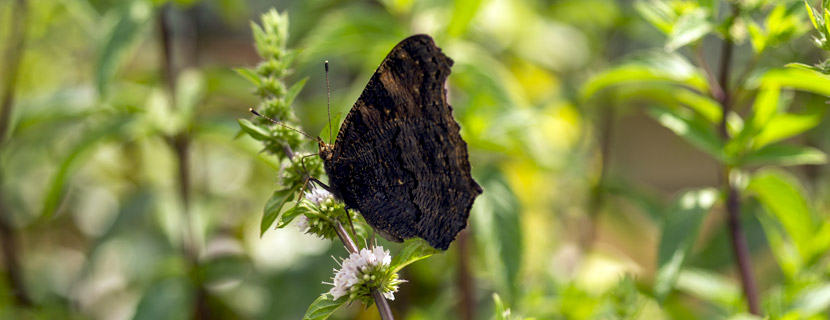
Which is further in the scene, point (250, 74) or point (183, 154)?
point (183, 154)

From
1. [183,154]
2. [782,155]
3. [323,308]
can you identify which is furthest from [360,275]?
[183,154]

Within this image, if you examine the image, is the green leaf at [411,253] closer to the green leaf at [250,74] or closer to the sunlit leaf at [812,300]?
the green leaf at [250,74]

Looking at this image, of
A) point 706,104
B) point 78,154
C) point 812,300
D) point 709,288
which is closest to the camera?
point 812,300

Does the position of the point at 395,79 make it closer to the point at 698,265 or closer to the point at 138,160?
the point at 698,265

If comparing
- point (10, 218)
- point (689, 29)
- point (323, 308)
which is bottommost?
point (323, 308)

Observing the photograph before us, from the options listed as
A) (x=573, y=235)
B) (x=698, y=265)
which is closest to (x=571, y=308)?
(x=698, y=265)

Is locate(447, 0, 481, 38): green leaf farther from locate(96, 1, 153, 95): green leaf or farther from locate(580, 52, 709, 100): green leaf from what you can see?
locate(96, 1, 153, 95): green leaf

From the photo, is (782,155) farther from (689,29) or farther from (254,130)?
(254,130)
